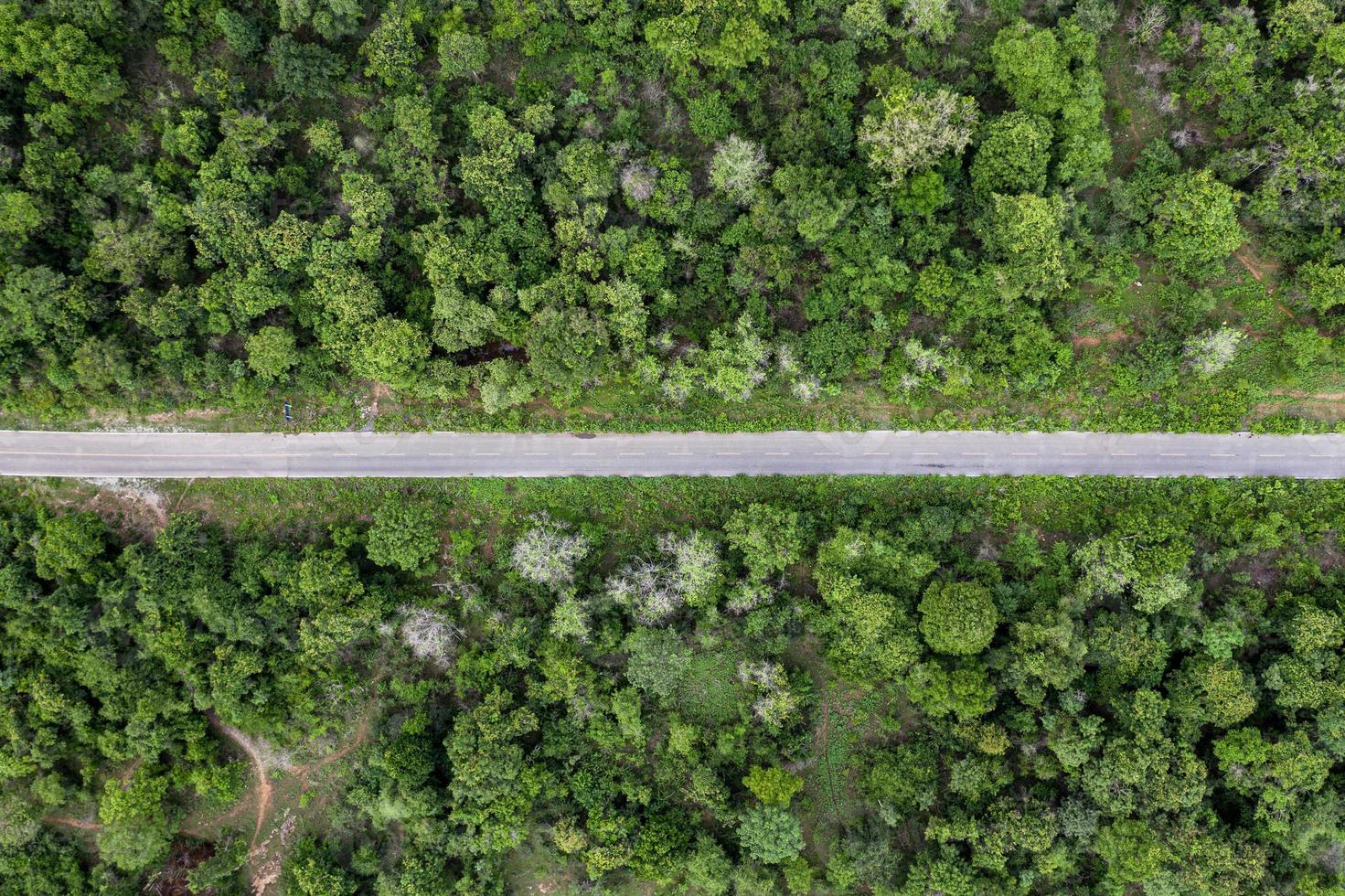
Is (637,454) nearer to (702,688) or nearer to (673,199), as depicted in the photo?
(702,688)

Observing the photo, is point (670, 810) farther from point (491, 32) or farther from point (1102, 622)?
point (491, 32)

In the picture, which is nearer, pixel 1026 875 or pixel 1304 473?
pixel 1026 875

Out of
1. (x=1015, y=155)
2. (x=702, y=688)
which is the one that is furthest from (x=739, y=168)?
(x=702, y=688)

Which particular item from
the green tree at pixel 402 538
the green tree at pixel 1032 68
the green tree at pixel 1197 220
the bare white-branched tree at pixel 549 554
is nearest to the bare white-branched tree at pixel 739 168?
the green tree at pixel 1032 68

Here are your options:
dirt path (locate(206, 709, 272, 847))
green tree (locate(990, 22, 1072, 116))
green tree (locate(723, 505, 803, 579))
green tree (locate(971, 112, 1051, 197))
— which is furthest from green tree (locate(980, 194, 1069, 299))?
dirt path (locate(206, 709, 272, 847))

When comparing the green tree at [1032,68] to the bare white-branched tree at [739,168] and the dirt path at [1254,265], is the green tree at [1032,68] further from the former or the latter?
the dirt path at [1254,265]

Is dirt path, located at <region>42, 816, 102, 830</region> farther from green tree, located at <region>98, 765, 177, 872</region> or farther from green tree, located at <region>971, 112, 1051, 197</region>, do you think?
green tree, located at <region>971, 112, 1051, 197</region>

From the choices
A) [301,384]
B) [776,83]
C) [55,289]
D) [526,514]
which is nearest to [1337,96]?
[776,83]
